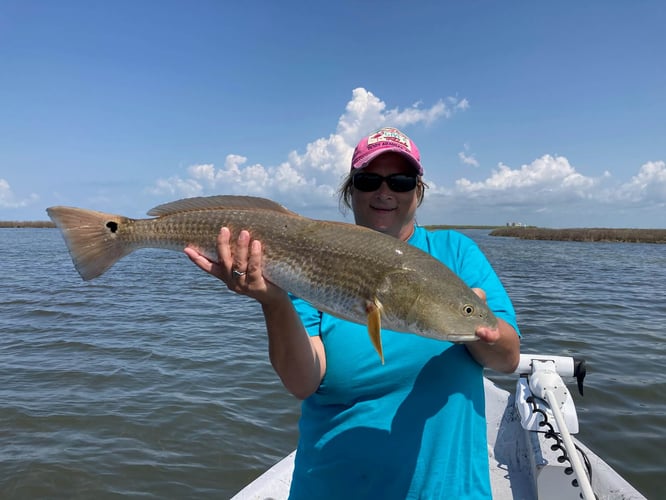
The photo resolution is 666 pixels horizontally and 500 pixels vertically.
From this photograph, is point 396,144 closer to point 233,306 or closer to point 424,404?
point 424,404

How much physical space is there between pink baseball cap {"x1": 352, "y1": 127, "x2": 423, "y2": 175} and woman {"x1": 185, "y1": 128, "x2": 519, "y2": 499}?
90 cm

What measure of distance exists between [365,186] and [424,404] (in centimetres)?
138

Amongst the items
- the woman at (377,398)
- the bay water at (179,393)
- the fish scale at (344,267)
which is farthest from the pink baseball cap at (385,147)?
the bay water at (179,393)

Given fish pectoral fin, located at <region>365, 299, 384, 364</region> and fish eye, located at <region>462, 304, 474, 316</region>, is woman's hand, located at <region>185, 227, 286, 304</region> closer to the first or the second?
fish pectoral fin, located at <region>365, 299, 384, 364</region>

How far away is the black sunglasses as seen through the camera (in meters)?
3.00

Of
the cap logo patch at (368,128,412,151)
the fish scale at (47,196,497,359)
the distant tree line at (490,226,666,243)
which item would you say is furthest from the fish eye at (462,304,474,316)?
the distant tree line at (490,226,666,243)

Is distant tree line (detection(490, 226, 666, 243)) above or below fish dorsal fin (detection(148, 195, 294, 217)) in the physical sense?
below

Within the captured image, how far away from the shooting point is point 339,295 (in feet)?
8.04

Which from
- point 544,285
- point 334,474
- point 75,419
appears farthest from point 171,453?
point 544,285

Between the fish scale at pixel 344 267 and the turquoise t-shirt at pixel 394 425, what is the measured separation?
30cm

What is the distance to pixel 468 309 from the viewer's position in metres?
2.42

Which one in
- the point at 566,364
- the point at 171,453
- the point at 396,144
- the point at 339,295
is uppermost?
the point at 396,144

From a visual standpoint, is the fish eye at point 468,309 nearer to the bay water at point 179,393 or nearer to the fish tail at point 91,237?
the fish tail at point 91,237

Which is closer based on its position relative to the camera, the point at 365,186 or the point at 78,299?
the point at 365,186
